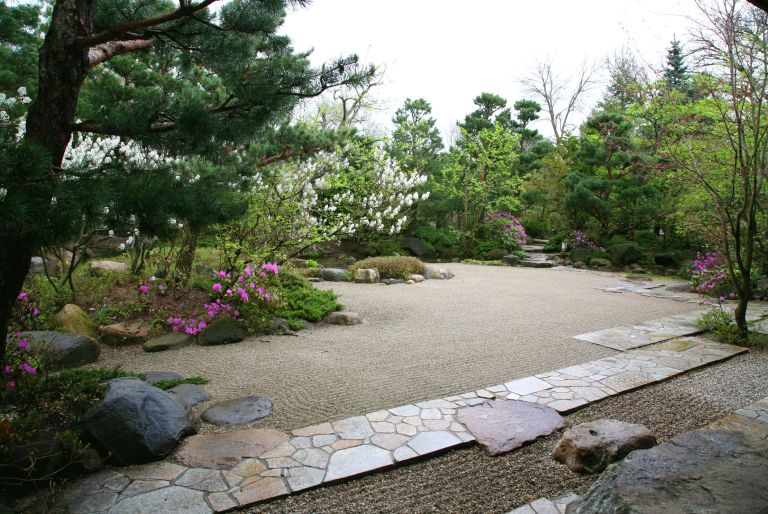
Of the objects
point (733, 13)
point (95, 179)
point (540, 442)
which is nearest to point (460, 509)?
point (540, 442)

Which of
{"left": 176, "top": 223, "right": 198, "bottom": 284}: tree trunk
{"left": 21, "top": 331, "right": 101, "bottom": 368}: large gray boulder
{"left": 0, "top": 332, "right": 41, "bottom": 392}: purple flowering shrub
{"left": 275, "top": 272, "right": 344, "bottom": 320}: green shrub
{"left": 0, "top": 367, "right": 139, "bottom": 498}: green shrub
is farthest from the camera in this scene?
{"left": 176, "top": 223, "right": 198, "bottom": 284}: tree trunk

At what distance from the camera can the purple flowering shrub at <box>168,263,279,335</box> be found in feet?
15.0

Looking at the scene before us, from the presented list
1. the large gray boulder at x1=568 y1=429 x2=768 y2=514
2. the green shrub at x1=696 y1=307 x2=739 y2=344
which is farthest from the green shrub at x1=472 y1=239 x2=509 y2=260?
the large gray boulder at x1=568 y1=429 x2=768 y2=514

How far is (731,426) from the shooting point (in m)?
2.58

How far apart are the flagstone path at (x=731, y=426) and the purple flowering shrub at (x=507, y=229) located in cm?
1019

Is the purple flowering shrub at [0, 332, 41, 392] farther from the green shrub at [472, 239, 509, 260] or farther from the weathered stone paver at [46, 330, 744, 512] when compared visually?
the green shrub at [472, 239, 509, 260]

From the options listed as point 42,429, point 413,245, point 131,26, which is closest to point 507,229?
point 413,245

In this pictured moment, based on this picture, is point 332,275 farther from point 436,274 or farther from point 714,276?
point 714,276

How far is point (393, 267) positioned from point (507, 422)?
6.08 metres

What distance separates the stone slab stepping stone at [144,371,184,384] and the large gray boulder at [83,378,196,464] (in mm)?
845

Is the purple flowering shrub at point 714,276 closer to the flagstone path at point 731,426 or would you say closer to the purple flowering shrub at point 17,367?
the flagstone path at point 731,426

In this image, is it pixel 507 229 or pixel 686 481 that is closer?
pixel 686 481

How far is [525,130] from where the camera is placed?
720 inches

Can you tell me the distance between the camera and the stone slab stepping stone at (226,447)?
2.18 m
